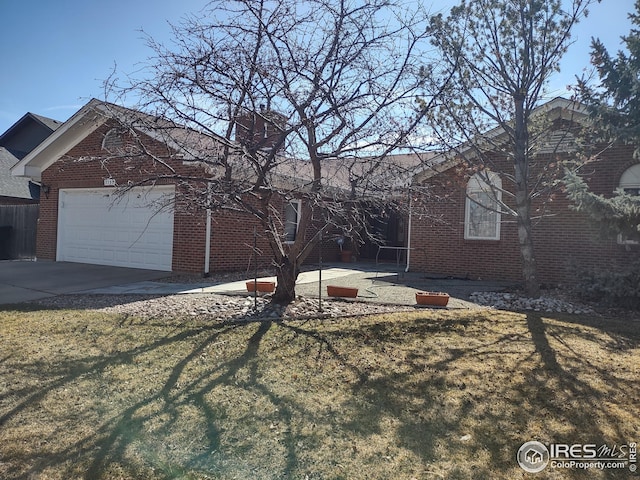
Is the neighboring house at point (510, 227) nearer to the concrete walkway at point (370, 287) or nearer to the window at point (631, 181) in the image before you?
the window at point (631, 181)

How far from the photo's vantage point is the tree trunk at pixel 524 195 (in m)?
8.45

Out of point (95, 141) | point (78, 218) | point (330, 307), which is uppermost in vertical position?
point (95, 141)

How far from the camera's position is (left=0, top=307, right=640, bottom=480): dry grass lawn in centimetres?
306

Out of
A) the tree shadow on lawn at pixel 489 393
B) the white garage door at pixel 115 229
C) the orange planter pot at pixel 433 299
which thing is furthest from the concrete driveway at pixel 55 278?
the orange planter pot at pixel 433 299

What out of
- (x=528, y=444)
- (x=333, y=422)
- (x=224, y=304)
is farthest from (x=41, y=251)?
(x=528, y=444)

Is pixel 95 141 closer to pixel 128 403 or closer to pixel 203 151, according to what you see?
pixel 203 151

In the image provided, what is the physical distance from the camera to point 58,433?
11.2 feet

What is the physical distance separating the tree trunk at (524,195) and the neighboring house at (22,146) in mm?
19120

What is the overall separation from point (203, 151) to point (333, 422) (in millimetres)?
4650

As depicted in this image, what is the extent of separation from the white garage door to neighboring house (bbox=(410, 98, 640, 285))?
6714 mm

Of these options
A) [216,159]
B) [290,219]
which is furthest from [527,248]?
[290,219]

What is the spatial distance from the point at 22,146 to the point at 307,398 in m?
29.0
